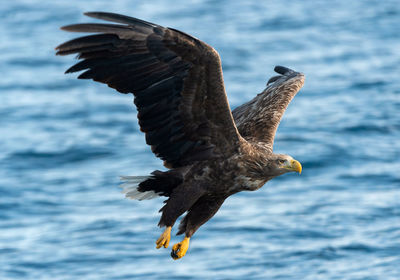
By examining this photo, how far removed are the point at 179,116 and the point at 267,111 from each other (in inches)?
71.0

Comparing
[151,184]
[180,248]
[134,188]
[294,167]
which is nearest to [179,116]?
[151,184]

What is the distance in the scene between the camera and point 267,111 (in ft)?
33.0

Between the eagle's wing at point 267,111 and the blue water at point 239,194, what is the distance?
3679 mm

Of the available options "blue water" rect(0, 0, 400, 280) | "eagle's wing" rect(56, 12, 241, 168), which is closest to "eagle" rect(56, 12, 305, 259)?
"eagle's wing" rect(56, 12, 241, 168)

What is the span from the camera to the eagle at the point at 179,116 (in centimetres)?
796

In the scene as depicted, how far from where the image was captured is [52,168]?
691 inches

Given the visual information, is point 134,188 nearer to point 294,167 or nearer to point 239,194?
point 294,167

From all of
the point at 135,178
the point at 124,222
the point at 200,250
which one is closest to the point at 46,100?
the point at 124,222

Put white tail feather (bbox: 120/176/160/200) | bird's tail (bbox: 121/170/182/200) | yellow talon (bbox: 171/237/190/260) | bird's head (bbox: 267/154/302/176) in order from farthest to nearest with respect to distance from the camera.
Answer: yellow talon (bbox: 171/237/190/260) → white tail feather (bbox: 120/176/160/200) → bird's tail (bbox: 121/170/182/200) → bird's head (bbox: 267/154/302/176)

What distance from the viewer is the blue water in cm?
1391

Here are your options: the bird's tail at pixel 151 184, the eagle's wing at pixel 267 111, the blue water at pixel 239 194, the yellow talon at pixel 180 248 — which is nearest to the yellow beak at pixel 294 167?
the eagle's wing at pixel 267 111

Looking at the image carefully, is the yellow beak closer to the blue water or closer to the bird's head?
the bird's head

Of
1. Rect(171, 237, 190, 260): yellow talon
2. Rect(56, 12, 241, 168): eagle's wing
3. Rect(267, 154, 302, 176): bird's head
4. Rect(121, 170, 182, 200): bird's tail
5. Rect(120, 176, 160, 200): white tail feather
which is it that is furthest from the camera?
Rect(171, 237, 190, 260): yellow talon

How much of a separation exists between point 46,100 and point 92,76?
41.9 feet
